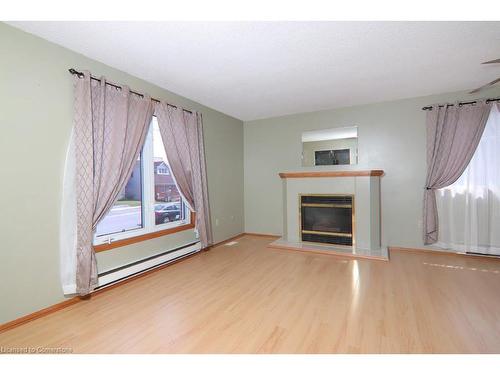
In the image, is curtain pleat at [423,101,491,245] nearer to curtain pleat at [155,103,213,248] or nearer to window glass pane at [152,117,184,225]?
curtain pleat at [155,103,213,248]

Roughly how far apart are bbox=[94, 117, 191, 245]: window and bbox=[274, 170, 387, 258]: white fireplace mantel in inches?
79.2

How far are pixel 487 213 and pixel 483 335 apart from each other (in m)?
2.39

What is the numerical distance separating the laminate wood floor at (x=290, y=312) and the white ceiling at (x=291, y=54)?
7.91 feet

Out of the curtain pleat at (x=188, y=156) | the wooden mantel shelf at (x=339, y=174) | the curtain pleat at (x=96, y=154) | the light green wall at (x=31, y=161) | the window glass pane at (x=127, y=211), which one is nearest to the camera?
the light green wall at (x=31, y=161)

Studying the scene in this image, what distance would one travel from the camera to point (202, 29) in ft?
6.41

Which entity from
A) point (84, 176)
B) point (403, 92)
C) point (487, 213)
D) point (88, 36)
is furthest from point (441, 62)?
point (84, 176)

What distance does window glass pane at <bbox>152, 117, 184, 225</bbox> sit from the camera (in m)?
3.27

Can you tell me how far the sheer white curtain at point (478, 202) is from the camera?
129 inches

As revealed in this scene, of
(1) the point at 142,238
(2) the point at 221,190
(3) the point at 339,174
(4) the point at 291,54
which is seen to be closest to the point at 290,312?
(1) the point at 142,238

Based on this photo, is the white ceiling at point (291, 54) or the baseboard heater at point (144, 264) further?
the baseboard heater at point (144, 264)

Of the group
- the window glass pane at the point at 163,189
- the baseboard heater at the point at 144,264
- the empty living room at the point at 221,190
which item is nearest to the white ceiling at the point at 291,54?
the empty living room at the point at 221,190

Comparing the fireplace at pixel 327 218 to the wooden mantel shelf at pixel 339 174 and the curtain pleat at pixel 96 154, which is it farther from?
the curtain pleat at pixel 96 154

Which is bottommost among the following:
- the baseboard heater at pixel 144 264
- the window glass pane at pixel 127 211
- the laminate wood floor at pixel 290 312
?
the laminate wood floor at pixel 290 312

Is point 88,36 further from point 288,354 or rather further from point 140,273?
point 288,354
